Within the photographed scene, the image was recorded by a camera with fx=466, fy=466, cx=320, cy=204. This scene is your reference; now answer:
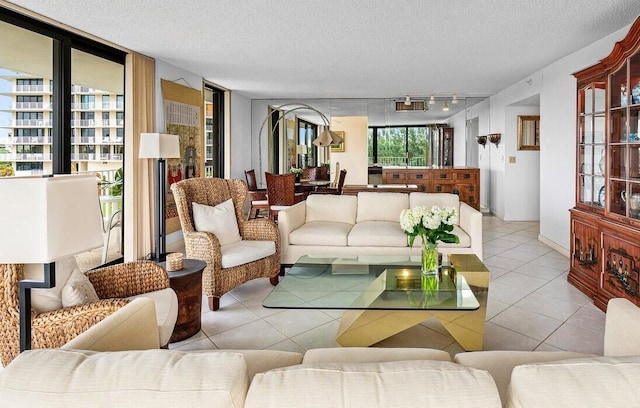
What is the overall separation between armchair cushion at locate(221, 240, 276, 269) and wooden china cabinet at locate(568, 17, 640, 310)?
2822mm

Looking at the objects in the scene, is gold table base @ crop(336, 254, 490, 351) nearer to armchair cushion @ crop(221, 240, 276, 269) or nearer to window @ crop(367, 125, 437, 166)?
armchair cushion @ crop(221, 240, 276, 269)

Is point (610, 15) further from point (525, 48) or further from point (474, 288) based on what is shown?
point (474, 288)

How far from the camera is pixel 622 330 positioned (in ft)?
5.16

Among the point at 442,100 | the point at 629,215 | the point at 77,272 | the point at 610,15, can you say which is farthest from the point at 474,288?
the point at 442,100

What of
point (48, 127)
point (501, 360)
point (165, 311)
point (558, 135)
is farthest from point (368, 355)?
point (558, 135)

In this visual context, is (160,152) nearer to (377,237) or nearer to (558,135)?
(377,237)

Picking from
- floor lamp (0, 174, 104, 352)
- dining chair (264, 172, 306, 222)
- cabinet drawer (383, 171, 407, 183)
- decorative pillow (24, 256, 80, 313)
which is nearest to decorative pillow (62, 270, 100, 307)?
decorative pillow (24, 256, 80, 313)

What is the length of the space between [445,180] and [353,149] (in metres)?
2.13

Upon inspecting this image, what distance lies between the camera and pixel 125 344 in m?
1.58

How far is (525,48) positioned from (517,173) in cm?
367

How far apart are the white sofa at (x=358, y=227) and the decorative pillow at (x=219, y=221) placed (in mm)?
526

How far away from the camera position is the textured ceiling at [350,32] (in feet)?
12.5

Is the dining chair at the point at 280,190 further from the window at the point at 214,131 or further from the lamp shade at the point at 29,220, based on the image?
the lamp shade at the point at 29,220

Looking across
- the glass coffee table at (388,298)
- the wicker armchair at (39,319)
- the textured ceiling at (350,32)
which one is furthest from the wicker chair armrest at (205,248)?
the textured ceiling at (350,32)
